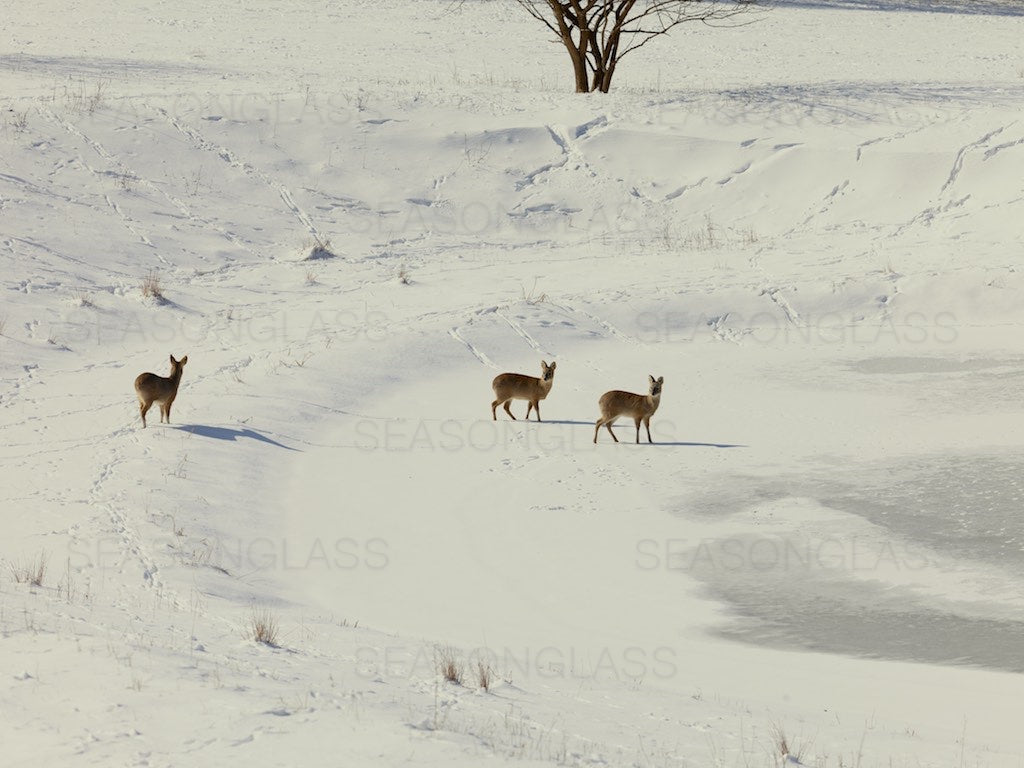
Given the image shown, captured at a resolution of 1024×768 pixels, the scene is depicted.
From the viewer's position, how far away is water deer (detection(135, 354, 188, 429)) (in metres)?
14.5

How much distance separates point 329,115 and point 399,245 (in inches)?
203

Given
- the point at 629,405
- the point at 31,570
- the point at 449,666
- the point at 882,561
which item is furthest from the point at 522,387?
the point at 449,666

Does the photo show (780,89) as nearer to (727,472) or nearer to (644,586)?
(727,472)

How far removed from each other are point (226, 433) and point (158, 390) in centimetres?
86

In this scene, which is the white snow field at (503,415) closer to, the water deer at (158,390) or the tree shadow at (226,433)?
the tree shadow at (226,433)

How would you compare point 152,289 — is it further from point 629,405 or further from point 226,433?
point 629,405

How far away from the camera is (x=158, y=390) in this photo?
1463 cm

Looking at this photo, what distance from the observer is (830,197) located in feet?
85.2

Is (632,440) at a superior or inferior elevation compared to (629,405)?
inferior

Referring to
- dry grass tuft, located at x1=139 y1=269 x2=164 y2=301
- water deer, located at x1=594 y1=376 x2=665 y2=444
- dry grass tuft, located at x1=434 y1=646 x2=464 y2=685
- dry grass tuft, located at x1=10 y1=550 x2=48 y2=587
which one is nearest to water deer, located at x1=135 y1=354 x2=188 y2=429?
dry grass tuft, located at x1=10 y1=550 x2=48 y2=587

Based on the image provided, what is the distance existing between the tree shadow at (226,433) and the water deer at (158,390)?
11.6 inches

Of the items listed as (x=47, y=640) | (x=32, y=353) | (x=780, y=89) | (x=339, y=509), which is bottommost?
(x=47, y=640)

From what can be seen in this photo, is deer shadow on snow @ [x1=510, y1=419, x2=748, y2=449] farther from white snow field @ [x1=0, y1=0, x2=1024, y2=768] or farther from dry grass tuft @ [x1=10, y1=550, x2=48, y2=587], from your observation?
dry grass tuft @ [x1=10, y1=550, x2=48, y2=587]

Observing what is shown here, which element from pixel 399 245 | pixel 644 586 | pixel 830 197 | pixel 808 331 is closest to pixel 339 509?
pixel 644 586
